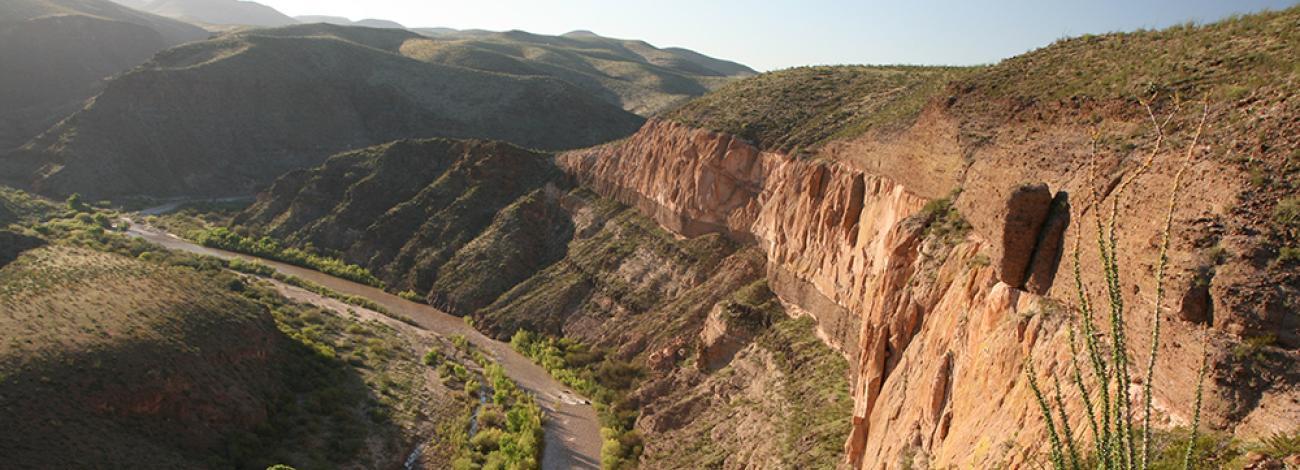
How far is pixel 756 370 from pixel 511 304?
80.0ft

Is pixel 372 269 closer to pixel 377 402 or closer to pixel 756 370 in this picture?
pixel 377 402

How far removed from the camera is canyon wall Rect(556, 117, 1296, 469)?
1598 centimetres

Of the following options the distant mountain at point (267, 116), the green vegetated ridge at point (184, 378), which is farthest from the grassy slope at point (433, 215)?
the distant mountain at point (267, 116)

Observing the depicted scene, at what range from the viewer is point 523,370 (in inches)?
1895

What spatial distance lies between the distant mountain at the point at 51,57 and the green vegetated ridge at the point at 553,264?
4217cm

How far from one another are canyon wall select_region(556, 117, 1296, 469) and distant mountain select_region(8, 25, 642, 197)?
234 ft

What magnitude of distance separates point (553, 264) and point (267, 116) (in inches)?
2396

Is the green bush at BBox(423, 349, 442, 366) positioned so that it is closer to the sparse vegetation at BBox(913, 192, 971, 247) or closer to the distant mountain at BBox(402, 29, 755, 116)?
the sparse vegetation at BBox(913, 192, 971, 247)

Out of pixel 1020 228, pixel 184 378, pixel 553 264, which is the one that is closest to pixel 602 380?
pixel 553 264

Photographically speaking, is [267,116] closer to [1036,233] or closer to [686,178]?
[686,178]

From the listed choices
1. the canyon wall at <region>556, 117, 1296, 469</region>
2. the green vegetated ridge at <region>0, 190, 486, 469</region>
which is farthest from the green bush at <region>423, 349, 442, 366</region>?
the canyon wall at <region>556, 117, 1296, 469</region>

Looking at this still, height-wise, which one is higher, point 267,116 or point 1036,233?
point 1036,233

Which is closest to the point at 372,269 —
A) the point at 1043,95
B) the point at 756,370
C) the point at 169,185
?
the point at 169,185

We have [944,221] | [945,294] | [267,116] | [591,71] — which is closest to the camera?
[945,294]
